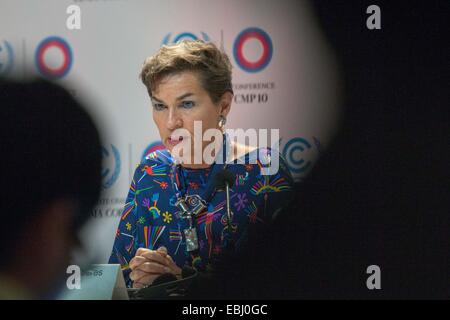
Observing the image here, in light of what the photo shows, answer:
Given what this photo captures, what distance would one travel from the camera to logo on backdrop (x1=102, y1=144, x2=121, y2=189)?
297cm

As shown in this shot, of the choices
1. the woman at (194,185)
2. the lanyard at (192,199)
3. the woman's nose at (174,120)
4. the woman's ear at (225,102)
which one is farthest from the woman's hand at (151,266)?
the woman's ear at (225,102)

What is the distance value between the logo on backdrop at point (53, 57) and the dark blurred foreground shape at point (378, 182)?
3.70 feet

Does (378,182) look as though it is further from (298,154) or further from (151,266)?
(151,266)

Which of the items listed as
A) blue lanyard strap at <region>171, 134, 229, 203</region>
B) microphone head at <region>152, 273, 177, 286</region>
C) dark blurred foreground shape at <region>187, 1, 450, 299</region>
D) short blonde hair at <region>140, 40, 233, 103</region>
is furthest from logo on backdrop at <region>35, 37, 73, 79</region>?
dark blurred foreground shape at <region>187, 1, 450, 299</region>

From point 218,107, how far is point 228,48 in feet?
0.86

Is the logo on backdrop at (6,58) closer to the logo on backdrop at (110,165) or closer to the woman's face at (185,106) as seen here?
the logo on backdrop at (110,165)

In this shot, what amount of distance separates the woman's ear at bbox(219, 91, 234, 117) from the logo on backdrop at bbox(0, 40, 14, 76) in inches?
39.2

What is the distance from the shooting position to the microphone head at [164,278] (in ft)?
9.38

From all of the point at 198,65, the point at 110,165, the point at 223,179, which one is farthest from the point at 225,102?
the point at 110,165

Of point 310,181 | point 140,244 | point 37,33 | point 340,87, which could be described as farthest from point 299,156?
point 37,33

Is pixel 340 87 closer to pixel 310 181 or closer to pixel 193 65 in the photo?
pixel 310 181

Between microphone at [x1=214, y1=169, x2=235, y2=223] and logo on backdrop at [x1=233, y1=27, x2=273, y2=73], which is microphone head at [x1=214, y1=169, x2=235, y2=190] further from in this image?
logo on backdrop at [x1=233, y1=27, x2=273, y2=73]
